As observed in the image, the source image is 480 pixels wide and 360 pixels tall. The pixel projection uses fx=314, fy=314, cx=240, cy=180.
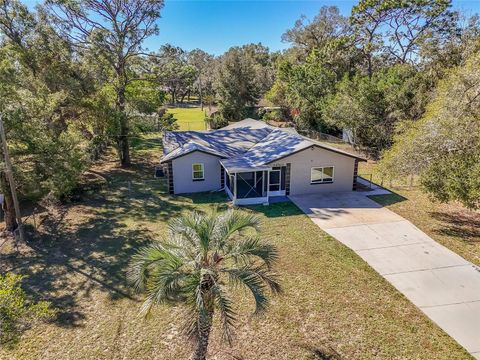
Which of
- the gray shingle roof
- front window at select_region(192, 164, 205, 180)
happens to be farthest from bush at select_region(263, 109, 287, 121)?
front window at select_region(192, 164, 205, 180)

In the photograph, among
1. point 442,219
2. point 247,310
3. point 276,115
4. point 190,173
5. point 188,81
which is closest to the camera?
point 247,310

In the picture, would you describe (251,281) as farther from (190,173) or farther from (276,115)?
(276,115)

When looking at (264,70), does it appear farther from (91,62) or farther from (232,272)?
(232,272)

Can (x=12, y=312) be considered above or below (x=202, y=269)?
below

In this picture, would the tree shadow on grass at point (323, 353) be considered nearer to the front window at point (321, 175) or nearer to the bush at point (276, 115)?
the front window at point (321, 175)

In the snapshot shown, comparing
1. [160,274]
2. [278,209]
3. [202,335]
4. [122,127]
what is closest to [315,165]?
[278,209]

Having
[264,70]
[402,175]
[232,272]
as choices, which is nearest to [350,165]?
[402,175]

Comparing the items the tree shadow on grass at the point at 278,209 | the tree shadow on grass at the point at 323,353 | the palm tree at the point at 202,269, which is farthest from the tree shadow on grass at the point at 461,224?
the palm tree at the point at 202,269
